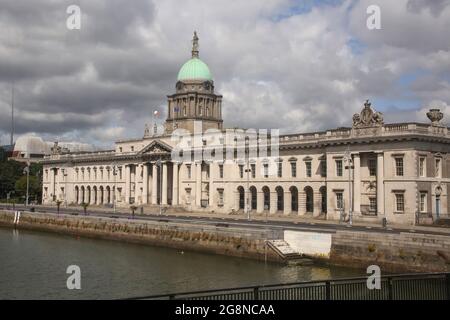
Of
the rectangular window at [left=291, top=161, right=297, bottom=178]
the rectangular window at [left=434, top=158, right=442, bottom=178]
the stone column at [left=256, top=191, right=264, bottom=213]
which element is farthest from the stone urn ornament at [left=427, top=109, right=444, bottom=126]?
the stone column at [left=256, top=191, right=264, bottom=213]

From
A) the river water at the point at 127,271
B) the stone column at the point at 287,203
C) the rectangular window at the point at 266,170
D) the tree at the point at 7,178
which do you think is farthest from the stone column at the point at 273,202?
the tree at the point at 7,178

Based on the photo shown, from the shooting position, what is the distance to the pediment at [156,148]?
9441 centimetres

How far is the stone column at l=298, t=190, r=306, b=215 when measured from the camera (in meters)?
72.6

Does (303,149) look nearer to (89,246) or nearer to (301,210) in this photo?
(301,210)

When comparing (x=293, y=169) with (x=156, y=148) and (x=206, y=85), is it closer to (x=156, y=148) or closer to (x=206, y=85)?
(x=156, y=148)

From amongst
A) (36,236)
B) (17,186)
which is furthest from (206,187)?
(17,186)

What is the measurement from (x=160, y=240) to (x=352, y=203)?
75.7 ft

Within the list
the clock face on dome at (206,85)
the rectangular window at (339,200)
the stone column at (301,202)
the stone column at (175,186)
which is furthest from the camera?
the clock face on dome at (206,85)

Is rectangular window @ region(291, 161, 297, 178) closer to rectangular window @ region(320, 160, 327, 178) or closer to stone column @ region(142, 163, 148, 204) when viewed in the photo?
rectangular window @ region(320, 160, 327, 178)

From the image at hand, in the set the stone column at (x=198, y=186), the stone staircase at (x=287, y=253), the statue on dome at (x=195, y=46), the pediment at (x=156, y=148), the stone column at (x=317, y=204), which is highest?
the statue on dome at (x=195, y=46)

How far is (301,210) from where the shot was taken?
72625mm

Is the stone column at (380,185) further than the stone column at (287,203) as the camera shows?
No

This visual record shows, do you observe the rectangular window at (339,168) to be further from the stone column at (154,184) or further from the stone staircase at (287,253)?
the stone column at (154,184)

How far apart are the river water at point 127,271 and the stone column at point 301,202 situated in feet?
81.7
